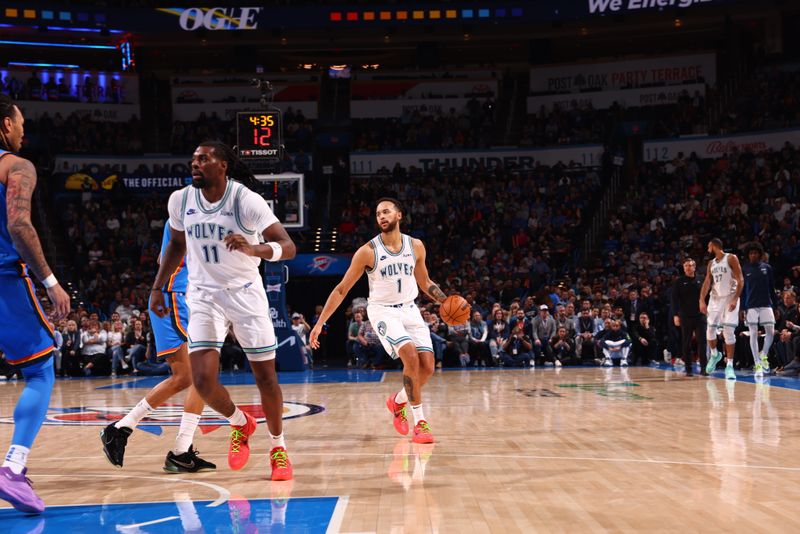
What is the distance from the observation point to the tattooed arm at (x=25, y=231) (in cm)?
496

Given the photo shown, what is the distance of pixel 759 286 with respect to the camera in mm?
14562

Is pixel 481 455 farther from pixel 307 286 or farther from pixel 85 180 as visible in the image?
pixel 85 180

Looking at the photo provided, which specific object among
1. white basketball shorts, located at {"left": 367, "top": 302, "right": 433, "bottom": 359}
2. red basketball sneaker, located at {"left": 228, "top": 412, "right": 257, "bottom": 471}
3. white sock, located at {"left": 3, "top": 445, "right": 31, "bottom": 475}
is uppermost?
white basketball shorts, located at {"left": 367, "top": 302, "right": 433, "bottom": 359}

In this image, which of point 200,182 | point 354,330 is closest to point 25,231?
point 200,182

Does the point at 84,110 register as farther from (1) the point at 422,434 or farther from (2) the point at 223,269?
(2) the point at 223,269

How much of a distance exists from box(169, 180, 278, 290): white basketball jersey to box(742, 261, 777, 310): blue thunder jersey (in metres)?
10.7

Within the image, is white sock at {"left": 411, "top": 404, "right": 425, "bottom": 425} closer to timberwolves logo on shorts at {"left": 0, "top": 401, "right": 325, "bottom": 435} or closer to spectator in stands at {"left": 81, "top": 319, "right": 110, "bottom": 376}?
timberwolves logo on shorts at {"left": 0, "top": 401, "right": 325, "bottom": 435}

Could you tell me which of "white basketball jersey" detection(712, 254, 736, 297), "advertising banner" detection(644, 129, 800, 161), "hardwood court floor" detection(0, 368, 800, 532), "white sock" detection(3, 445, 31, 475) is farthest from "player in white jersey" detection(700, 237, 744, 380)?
"advertising banner" detection(644, 129, 800, 161)

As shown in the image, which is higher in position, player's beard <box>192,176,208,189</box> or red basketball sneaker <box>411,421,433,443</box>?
player's beard <box>192,176,208,189</box>

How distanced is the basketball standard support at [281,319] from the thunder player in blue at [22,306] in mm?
11502

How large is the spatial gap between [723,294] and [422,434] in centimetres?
803

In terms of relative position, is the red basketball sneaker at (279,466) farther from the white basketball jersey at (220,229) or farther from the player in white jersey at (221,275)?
the white basketball jersey at (220,229)

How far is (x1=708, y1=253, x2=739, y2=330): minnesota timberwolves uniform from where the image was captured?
1390 centimetres

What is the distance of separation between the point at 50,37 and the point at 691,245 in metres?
22.1
